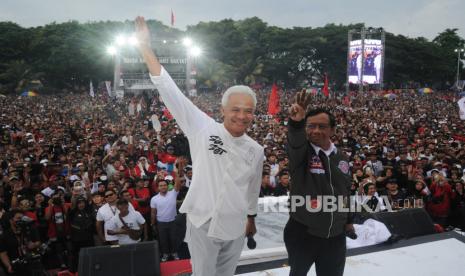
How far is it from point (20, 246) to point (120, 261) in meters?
2.48

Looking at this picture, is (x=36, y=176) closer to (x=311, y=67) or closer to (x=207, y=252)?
(x=207, y=252)

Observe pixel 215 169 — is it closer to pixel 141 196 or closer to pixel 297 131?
pixel 297 131

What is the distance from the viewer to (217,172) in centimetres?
195

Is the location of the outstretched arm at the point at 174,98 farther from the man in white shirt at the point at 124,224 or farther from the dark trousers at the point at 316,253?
the man in white shirt at the point at 124,224

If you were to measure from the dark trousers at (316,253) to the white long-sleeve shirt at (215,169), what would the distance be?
0.50 m

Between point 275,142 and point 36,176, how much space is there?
7.26 meters

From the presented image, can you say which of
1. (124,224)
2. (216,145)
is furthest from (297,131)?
(124,224)

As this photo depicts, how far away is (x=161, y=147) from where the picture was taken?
10695 millimetres

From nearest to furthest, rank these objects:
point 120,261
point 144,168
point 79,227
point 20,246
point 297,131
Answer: point 297,131 < point 120,261 < point 20,246 < point 79,227 < point 144,168

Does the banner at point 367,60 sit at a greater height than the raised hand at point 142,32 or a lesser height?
greater

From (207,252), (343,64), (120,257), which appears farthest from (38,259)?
(343,64)

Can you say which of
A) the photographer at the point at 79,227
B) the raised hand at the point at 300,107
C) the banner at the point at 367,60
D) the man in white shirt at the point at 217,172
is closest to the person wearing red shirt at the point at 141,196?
the photographer at the point at 79,227

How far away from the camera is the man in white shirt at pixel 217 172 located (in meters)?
1.95

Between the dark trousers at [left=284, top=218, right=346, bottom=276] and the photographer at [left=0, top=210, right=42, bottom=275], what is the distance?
176 inches
